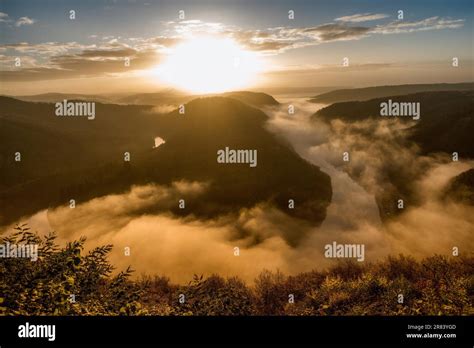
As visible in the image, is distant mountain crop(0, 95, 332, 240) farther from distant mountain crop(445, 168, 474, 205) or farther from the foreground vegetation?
the foreground vegetation

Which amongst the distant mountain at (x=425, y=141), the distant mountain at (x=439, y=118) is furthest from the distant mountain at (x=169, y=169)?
the distant mountain at (x=439, y=118)

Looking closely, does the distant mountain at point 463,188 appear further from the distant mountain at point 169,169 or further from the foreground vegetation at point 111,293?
the foreground vegetation at point 111,293

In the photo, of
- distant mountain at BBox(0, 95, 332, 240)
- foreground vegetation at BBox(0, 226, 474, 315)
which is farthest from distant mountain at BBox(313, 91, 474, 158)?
foreground vegetation at BBox(0, 226, 474, 315)

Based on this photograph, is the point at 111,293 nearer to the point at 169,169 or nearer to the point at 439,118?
the point at 169,169
